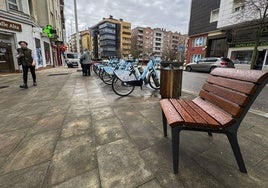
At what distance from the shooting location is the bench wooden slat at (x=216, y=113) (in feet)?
4.61

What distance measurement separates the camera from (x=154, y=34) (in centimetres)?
7412

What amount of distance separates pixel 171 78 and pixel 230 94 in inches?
86.7

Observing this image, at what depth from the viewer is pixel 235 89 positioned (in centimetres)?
151

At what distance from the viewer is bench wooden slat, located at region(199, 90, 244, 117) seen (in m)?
1.38

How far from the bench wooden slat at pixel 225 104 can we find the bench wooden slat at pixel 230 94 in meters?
0.04

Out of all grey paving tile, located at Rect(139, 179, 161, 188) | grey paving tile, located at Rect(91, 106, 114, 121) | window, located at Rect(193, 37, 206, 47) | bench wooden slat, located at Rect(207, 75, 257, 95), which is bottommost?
grey paving tile, located at Rect(139, 179, 161, 188)

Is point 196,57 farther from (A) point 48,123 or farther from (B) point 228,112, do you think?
(A) point 48,123

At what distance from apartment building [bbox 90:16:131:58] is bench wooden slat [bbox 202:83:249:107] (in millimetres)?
64608

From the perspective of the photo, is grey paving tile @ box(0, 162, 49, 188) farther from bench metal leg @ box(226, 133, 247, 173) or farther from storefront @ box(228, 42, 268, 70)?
storefront @ box(228, 42, 268, 70)

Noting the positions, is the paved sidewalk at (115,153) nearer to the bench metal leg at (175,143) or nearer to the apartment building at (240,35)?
the bench metal leg at (175,143)

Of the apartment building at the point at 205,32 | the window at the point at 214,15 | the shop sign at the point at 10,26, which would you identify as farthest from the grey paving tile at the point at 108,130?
the window at the point at 214,15

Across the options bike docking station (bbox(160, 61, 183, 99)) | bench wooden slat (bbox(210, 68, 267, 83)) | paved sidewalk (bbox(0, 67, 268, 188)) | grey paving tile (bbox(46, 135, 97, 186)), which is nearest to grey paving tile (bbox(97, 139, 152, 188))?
paved sidewalk (bbox(0, 67, 268, 188))

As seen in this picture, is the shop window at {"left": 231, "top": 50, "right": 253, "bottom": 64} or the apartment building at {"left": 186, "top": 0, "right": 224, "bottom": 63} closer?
the shop window at {"left": 231, "top": 50, "right": 253, "bottom": 64}

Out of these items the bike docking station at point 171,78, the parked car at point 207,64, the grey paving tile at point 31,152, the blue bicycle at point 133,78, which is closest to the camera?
the grey paving tile at point 31,152
